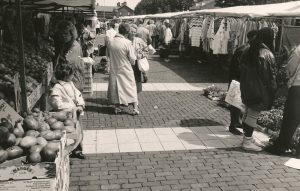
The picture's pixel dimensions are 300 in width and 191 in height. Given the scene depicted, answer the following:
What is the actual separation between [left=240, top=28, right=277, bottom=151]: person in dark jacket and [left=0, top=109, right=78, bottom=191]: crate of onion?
10.1 ft

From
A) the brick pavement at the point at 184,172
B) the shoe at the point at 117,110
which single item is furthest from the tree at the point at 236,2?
the brick pavement at the point at 184,172

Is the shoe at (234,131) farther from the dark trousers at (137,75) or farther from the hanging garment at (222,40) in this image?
the hanging garment at (222,40)

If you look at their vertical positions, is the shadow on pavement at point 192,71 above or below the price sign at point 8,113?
below

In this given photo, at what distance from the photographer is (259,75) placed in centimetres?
595

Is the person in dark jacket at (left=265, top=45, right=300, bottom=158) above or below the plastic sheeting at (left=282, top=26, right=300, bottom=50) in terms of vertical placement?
below

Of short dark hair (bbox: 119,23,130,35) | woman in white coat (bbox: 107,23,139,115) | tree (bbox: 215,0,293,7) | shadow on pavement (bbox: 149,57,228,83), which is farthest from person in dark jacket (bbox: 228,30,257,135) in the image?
tree (bbox: 215,0,293,7)

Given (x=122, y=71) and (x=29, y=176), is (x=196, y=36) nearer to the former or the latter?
(x=122, y=71)

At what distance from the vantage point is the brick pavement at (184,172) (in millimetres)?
5000

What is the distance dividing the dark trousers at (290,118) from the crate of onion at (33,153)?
351 cm

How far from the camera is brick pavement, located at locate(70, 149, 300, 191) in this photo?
500 centimetres

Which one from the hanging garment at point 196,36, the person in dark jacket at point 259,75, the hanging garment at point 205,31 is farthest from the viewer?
the hanging garment at point 196,36

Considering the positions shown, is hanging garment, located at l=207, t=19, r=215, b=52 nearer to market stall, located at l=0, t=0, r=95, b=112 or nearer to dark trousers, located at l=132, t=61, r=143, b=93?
dark trousers, located at l=132, t=61, r=143, b=93

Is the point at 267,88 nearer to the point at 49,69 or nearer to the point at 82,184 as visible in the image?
the point at 82,184

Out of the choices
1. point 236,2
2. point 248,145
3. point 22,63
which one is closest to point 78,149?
point 22,63
